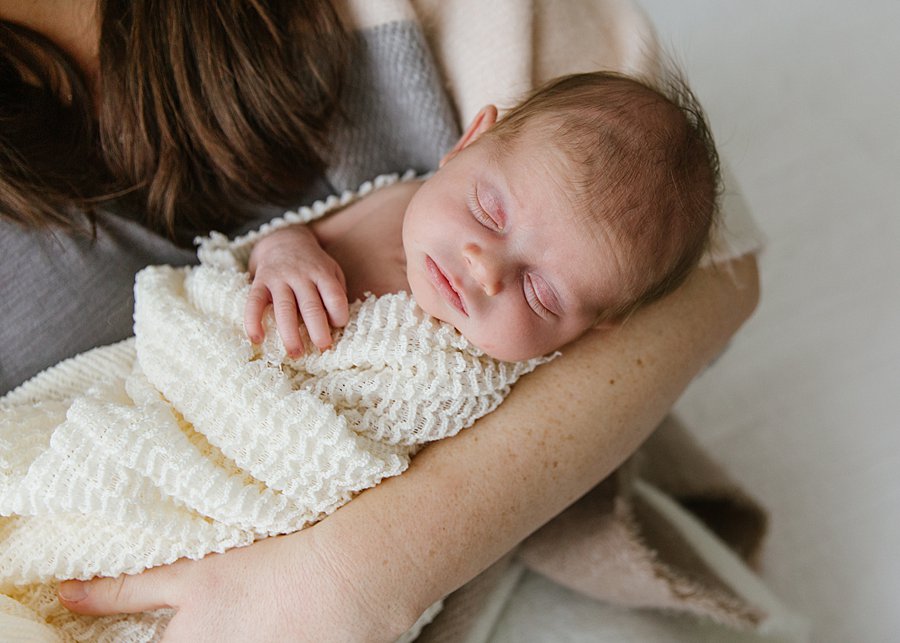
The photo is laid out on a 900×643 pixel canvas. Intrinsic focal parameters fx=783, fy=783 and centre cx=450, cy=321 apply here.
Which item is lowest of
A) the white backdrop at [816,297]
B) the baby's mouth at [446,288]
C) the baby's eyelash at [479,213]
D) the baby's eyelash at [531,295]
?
the white backdrop at [816,297]

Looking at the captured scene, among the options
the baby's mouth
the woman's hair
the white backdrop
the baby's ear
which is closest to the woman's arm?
the baby's mouth

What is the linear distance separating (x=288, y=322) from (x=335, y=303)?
0.05 metres

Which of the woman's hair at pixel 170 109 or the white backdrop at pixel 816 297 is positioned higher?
the woman's hair at pixel 170 109

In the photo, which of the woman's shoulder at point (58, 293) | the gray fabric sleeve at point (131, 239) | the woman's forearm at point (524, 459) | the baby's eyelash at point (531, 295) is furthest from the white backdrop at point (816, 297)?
the woman's shoulder at point (58, 293)

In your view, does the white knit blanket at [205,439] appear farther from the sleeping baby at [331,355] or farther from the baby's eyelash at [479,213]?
the baby's eyelash at [479,213]

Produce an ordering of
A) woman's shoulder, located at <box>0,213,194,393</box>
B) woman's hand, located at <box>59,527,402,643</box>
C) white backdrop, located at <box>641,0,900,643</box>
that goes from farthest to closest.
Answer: white backdrop, located at <box>641,0,900,643</box> < woman's shoulder, located at <box>0,213,194,393</box> < woman's hand, located at <box>59,527,402,643</box>

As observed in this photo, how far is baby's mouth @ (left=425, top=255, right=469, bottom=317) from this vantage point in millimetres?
765

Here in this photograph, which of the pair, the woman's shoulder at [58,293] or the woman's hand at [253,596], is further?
the woman's shoulder at [58,293]

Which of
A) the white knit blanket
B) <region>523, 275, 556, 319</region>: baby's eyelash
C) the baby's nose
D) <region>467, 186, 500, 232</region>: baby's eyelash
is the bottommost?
the white knit blanket

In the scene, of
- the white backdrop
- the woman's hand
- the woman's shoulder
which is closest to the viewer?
the woman's hand

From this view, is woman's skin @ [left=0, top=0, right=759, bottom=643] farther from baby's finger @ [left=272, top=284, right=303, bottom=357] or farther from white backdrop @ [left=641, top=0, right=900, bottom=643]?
white backdrop @ [left=641, top=0, right=900, bottom=643]

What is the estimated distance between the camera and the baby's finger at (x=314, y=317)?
2.51 feet

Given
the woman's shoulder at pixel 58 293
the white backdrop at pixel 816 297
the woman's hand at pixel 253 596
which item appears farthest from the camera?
the white backdrop at pixel 816 297

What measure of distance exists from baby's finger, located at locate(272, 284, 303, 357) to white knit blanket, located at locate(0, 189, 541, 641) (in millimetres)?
20
